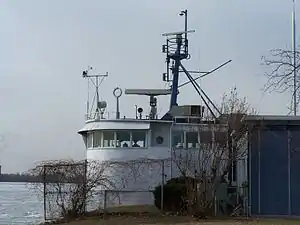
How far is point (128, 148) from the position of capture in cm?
3400

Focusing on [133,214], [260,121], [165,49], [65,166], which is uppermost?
[165,49]

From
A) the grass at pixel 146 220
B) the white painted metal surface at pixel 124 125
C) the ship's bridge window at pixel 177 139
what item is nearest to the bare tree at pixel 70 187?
the grass at pixel 146 220

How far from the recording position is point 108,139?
113ft

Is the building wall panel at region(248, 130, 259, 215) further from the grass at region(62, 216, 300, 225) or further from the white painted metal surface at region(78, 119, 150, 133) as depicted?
the white painted metal surface at region(78, 119, 150, 133)

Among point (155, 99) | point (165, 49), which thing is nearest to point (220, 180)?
point (155, 99)

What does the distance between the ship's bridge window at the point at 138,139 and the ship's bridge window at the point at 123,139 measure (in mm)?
248

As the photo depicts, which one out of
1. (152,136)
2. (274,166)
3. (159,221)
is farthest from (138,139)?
(159,221)

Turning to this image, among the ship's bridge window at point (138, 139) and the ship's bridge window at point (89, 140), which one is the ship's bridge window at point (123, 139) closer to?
the ship's bridge window at point (138, 139)

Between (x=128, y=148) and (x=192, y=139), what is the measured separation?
3.21 meters

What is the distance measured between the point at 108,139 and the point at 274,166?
8.89 metres

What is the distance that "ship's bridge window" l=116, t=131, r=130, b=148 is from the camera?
112ft

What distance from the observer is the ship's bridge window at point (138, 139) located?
112ft

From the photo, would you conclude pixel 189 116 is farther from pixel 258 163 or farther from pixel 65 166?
pixel 65 166

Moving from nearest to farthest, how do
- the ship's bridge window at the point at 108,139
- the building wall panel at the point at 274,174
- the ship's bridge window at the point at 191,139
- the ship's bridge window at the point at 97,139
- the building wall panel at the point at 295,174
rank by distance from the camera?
the building wall panel at the point at 295,174, the building wall panel at the point at 274,174, the ship's bridge window at the point at 191,139, the ship's bridge window at the point at 108,139, the ship's bridge window at the point at 97,139
